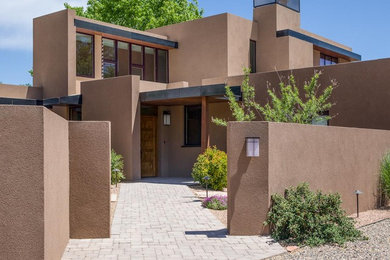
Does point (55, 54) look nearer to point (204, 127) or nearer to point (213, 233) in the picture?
point (204, 127)

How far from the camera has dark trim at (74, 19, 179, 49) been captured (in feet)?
60.3

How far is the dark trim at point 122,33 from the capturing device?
18.4 metres

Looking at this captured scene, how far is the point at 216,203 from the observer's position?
431 inches

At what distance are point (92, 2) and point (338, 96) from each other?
77.7 ft

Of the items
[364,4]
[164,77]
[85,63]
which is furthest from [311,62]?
[85,63]

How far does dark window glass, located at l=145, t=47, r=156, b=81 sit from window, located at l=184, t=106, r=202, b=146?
132 inches

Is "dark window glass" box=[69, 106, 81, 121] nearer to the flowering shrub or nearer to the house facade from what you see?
the house facade

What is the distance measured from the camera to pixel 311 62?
22391 millimetres

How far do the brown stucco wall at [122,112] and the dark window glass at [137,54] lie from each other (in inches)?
147

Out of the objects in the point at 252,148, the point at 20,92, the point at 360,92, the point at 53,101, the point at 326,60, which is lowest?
the point at 252,148

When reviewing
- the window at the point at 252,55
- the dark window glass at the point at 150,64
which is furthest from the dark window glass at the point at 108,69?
the window at the point at 252,55

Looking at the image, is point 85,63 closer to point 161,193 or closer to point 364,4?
point 161,193

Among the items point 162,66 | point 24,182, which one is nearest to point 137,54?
point 162,66

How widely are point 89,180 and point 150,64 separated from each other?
14255 millimetres
